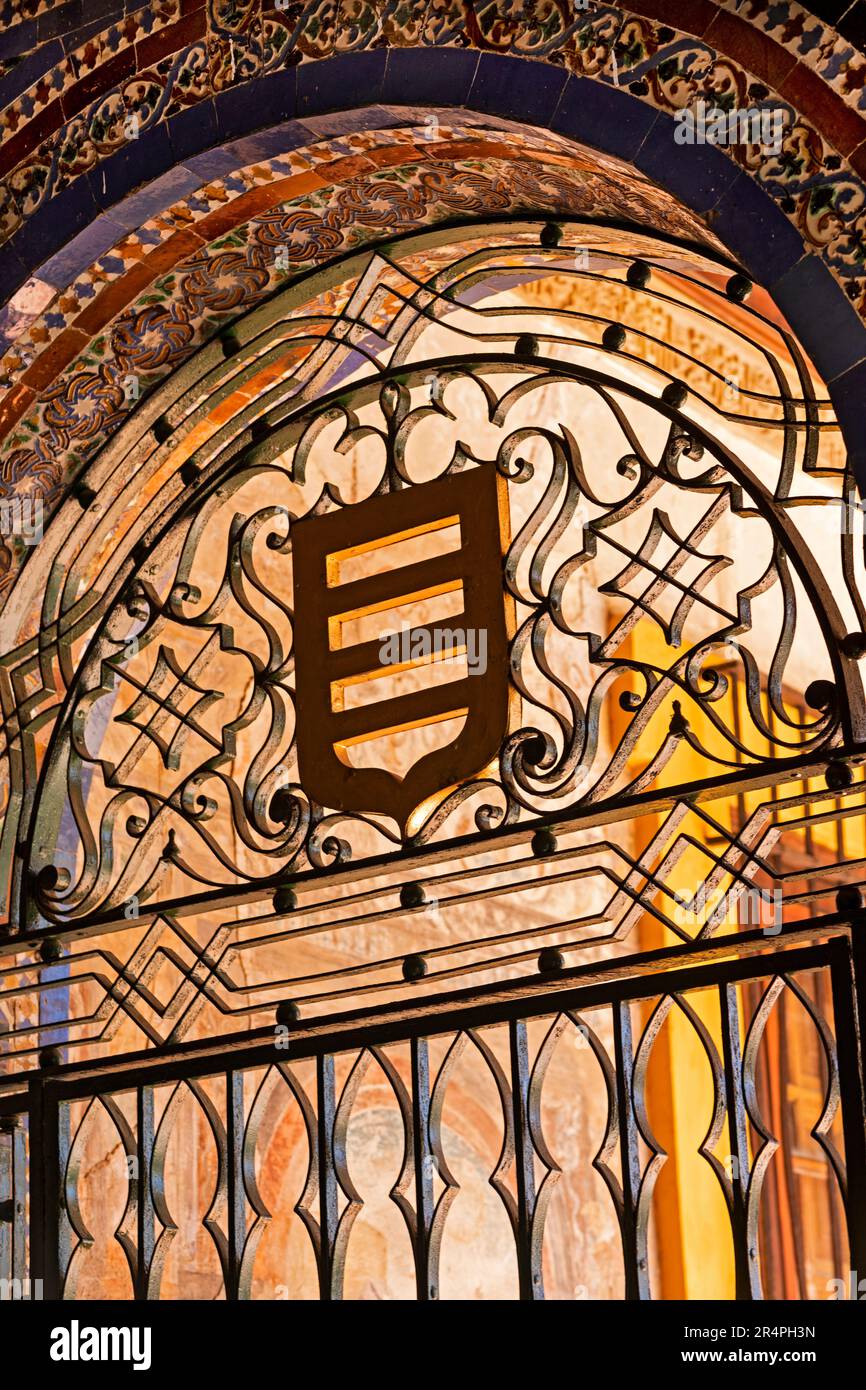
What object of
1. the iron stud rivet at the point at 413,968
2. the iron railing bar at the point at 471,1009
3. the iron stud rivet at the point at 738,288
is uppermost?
the iron stud rivet at the point at 738,288

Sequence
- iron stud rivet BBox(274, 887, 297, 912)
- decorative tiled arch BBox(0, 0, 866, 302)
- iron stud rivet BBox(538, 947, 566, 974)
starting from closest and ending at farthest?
decorative tiled arch BBox(0, 0, 866, 302)
iron stud rivet BBox(538, 947, 566, 974)
iron stud rivet BBox(274, 887, 297, 912)

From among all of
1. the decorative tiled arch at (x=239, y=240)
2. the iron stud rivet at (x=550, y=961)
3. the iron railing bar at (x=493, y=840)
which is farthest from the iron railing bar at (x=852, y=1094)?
the decorative tiled arch at (x=239, y=240)

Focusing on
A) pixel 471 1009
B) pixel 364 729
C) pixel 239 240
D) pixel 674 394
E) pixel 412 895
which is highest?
pixel 239 240

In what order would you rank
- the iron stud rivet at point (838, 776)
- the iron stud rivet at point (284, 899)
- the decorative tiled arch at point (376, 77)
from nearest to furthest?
the decorative tiled arch at point (376, 77) → the iron stud rivet at point (838, 776) → the iron stud rivet at point (284, 899)

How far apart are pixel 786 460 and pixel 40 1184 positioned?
7.58 ft

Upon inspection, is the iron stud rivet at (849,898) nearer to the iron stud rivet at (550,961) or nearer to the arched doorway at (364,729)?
the arched doorway at (364,729)

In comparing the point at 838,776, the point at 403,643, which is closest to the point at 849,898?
the point at 838,776

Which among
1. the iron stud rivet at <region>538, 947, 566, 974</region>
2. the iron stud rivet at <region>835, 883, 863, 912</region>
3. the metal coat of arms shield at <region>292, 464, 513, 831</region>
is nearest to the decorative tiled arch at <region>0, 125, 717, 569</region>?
the metal coat of arms shield at <region>292, 464, 513, 831</region>

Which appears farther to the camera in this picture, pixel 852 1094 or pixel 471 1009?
pixel 471 1009

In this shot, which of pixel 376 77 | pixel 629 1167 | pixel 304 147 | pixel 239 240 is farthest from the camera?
pixel 239 240

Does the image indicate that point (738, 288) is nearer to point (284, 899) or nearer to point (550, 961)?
point (550, 961)

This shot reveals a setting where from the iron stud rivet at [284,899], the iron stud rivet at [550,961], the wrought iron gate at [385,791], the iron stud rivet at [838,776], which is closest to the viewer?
the iron stud rivet at [838,776]

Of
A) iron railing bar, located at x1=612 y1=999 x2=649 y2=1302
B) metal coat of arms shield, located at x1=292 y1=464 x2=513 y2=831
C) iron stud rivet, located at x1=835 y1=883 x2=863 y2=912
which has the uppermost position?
metal coat of arms shield, located at x1=292 y1=464 x2=513 y2=831

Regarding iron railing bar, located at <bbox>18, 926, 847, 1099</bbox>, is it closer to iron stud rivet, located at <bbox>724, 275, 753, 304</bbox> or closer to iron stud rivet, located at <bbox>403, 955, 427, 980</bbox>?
iron stud rivet, located at <bbox>403, 955, 427, 980</bbox>
